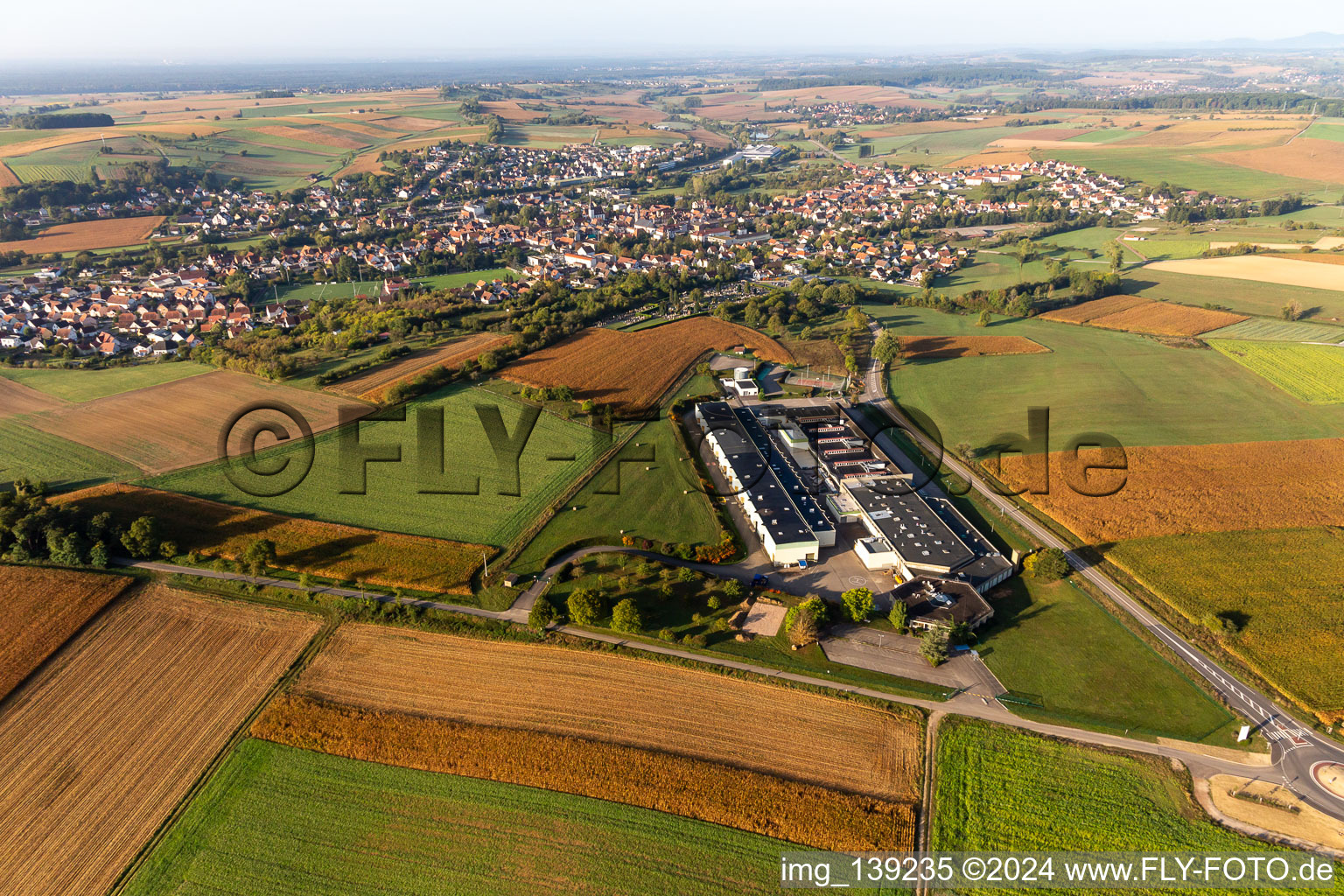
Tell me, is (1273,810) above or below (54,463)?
below

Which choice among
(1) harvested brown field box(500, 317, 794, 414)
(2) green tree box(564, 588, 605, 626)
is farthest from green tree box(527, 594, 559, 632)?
(1) harvested brown field box(500, 317, 794, 414)

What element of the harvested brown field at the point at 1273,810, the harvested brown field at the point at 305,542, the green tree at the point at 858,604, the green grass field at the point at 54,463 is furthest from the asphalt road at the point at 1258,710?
the green grass field at the point at 54,463

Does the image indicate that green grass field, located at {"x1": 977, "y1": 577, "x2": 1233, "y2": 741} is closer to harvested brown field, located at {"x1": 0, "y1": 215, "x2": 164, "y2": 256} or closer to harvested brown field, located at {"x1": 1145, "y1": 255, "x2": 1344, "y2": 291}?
harvested brown field, located at {"x1": 1145, "y1": 255, "x2": 1344, "y2": 291}

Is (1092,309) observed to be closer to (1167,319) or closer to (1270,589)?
(1167,319)

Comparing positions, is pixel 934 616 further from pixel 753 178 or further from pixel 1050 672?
pixel 753 178

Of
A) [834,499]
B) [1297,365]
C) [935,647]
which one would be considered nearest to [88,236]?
Result: [834,499]

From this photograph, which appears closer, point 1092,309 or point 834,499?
point 834,499

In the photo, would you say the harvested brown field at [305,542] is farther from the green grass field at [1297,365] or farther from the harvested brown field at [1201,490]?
the green grass field at [1297,365]

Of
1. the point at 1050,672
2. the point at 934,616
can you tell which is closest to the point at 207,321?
the point at 934,616
